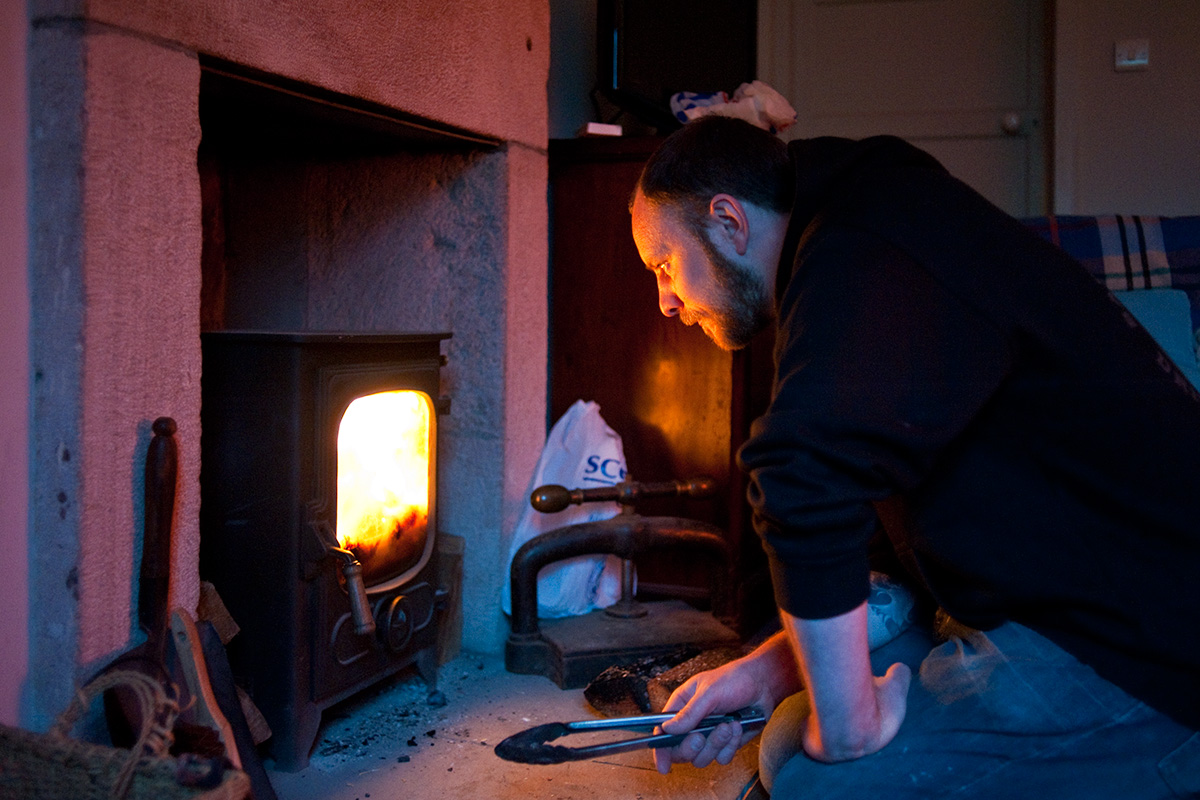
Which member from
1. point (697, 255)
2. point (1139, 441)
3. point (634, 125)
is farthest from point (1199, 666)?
point (634, 125)

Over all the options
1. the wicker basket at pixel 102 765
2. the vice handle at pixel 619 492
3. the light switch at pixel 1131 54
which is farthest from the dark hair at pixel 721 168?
the light switch at pixel 1131 54

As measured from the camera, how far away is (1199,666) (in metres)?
1.04

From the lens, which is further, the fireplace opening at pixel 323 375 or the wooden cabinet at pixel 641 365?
the wooden cabinet at pixel 641 365

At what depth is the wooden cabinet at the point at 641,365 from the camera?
279 centimetres

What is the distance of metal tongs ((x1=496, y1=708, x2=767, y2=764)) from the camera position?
1.22 m

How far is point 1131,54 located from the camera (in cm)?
371

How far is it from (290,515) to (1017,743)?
1335 millimetres

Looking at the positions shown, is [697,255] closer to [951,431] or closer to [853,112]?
[951,431]

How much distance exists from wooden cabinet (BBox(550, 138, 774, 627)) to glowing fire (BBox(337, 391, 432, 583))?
2.38 feet

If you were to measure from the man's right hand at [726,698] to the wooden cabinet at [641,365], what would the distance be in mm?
1282

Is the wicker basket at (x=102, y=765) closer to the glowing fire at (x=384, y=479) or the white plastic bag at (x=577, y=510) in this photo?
the glowing fire at (x=384, y=479)

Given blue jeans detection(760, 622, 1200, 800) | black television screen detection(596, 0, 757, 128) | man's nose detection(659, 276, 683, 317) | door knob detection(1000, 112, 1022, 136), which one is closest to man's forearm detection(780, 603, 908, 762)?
blue jeans detection(760, 622, 1200, 800)

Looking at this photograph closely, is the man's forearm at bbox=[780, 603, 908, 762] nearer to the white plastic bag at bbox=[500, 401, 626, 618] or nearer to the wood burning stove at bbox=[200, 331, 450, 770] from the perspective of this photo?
the wood burning stove at bbox=[200, 331, 450, 770]

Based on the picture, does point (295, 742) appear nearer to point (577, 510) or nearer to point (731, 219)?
point (577, 510)
